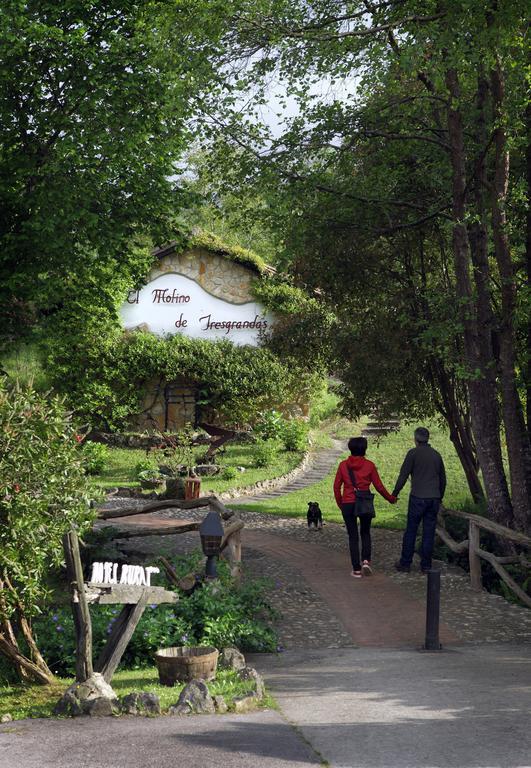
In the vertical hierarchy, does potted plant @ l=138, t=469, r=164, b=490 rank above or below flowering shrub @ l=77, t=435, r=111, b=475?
below

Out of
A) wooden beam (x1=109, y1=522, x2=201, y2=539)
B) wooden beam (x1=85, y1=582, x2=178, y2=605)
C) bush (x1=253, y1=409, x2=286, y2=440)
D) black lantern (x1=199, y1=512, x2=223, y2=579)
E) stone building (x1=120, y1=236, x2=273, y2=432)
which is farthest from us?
stone building (x1=120, y1=236, x2=273, y2=432)

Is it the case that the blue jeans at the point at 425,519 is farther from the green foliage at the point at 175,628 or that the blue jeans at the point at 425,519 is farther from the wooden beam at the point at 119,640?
the wooden beam at the point at 119,640

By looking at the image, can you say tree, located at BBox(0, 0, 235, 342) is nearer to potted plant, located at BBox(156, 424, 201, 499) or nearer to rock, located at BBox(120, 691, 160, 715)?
potted plant, located at BBox(156, 424, 201, 499)

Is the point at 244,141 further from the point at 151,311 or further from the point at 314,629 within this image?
the point at 151,311

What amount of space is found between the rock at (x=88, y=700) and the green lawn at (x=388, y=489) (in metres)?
12.6

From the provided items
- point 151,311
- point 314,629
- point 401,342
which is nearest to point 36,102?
point 401,342

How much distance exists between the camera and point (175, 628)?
911 cm

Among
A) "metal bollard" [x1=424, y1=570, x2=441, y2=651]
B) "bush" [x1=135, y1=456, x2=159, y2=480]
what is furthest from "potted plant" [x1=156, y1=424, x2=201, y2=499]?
"metal bollard" [x1=424, y1=570, x2=441, y2=651]

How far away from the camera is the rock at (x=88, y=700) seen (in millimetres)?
6598

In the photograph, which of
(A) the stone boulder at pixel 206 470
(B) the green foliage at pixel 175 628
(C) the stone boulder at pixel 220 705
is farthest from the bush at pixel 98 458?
(C) the stone boulder at pixel 220 705

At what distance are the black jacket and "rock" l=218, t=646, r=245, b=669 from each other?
461 centimetres

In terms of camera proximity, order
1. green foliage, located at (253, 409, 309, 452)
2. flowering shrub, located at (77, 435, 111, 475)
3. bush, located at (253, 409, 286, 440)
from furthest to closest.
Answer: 1. bush, located at (253, 409, 286, 440)
2. green foliage, located at (253, 409, 309, 452)
3. flowering shrub, located at (77, 435, 111, 475)

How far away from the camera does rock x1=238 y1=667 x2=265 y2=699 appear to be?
687 centimetres

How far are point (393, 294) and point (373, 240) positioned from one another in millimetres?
1093
